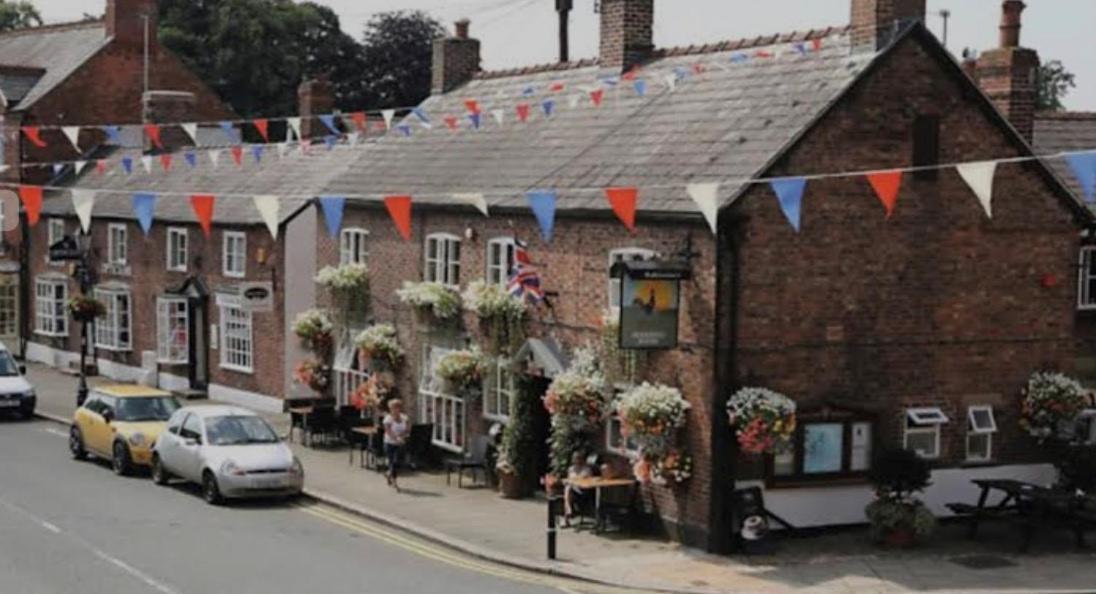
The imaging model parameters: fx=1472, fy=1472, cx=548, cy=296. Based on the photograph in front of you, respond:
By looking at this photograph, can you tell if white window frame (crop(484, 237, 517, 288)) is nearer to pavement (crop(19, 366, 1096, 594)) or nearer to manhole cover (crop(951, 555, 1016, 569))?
pavement (crop(19, 366, 1096, 594))

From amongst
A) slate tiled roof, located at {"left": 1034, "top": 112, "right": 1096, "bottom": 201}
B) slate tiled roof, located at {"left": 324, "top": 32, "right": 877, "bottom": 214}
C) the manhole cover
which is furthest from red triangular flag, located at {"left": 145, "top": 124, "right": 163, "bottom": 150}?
the manhole cover

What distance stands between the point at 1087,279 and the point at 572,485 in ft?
40.5

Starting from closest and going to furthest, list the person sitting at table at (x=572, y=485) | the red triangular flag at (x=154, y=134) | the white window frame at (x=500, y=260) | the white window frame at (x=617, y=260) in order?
the white window frame at (x=617, y=260) → the person sitting at table at (x=572, y=485) → the white window frame at (x=500, y=260) → the red triangular flag at (x=154, y=134)

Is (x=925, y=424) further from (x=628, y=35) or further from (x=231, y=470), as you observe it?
(x=231, y=470)

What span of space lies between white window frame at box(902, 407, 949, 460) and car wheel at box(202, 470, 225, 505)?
1124cm

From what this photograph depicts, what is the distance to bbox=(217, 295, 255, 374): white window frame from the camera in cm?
3672

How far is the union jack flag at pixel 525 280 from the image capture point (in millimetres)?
24750

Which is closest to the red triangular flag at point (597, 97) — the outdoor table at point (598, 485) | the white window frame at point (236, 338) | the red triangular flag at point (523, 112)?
the red triangular flag at point (523, 112)

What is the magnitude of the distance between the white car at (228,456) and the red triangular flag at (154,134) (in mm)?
20000

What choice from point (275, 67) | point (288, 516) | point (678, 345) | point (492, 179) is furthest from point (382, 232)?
point (275, 67)

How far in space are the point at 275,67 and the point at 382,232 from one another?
5049 centimetres

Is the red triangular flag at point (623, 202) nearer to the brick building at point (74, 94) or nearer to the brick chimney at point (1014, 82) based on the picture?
the brick chimney at point (1014, 82)

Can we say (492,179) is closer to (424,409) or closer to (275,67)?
(424,409)

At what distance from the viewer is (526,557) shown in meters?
20.6
